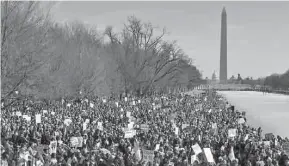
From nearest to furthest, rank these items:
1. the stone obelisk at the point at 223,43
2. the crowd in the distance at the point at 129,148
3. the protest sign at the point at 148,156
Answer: the crowd in the distance at the point at 129,148 → the protest sign at the point at 148,156 → the stone obelisk at the point at 223,43

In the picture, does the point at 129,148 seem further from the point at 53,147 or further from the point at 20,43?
the point at 20,43

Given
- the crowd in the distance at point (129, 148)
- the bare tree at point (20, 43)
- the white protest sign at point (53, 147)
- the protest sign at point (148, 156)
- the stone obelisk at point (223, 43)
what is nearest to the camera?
the crowd in the distance at point (129, 148)

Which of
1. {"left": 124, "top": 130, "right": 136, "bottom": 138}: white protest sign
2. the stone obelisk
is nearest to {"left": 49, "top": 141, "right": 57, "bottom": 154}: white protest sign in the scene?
{"left": 124, "top": 130, "right": 136, "bottom": 138}: white protest sign

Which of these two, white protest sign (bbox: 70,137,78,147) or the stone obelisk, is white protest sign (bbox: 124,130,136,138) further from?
the stone obelisk

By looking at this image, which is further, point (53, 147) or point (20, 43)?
point (20, 43)

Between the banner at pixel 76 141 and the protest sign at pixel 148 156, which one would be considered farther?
the banner at pixel 76 141

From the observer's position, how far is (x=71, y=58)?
47.6 metres

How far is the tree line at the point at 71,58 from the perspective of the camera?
19406 mm

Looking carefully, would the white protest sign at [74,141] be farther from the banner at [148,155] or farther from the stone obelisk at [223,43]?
the stone obelisk at [223,43]

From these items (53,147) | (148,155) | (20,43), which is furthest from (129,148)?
(20,43)

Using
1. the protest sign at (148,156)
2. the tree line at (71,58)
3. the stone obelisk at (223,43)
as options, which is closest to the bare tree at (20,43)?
the tree line at (71,58)

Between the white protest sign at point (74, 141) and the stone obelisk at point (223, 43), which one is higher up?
the stone obelisk at point (223, 43)

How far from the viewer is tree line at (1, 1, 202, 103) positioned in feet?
63.7

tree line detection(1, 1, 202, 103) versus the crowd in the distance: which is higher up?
tree line detection(1, 1, 202, 103)
